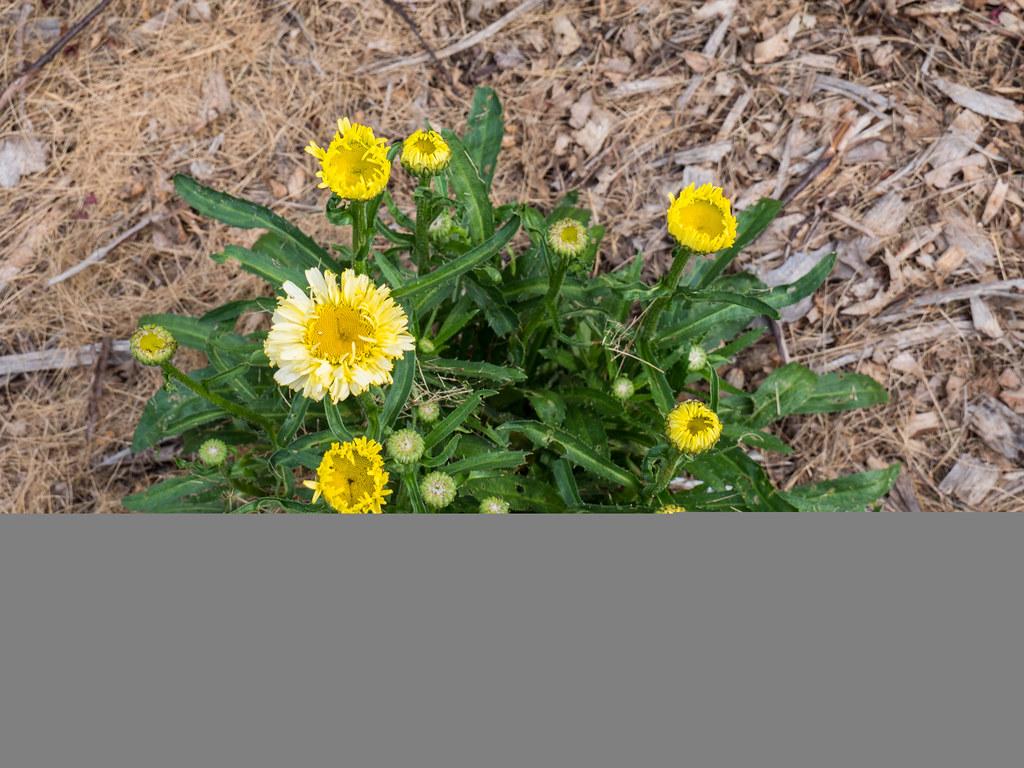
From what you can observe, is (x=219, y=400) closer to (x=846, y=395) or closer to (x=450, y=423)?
(x=450, y=423)

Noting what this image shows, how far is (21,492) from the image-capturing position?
2855mm

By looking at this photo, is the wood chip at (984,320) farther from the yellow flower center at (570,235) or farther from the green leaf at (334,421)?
the green leaf at (334,421)

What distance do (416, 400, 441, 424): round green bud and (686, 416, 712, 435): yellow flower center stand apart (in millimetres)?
569

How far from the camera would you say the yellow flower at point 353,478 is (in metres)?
1.74

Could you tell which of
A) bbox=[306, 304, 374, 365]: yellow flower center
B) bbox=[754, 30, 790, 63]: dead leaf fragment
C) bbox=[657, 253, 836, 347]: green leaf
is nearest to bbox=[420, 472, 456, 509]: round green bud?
bbox=[306, 304, 374, 365]: yellow flower center

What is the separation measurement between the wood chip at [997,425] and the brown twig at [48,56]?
328 cm

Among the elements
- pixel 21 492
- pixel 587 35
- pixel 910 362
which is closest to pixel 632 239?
pixel 587 35

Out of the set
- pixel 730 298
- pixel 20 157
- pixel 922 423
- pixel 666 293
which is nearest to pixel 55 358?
pixel 20 157

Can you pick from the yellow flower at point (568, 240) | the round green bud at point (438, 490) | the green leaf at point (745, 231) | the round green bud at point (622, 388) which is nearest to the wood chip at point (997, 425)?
the green leaf at point (745, 231)

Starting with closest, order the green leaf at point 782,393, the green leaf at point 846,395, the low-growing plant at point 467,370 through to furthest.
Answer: the low-growing plant at point 467,370 → the green leaf at point 782,393 → the green leaf at point 846,395

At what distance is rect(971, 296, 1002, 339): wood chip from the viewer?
2.79 metres

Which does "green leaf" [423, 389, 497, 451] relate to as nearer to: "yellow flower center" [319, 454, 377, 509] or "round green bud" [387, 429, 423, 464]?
"round green bud" [387, 429, 423, 464]

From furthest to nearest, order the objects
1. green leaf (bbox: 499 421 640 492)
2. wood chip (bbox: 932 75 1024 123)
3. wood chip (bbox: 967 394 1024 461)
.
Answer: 1. wood chip (bbox: 932 75 1024 123)
2. wood chip (bbox: 967 394 1024 461)
3. green leaf (bbox: 499 421 640 492)

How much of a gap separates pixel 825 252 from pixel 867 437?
2.03 ft
